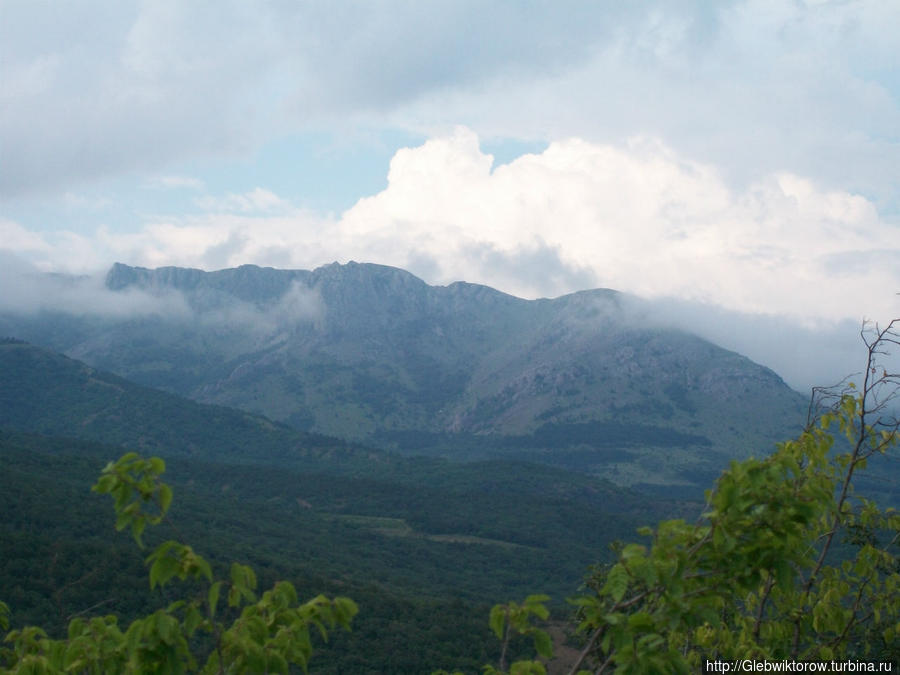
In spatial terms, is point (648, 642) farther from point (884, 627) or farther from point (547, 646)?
point (884, 627)

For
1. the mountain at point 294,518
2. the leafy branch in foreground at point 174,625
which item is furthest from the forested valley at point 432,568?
the mountain at point 294,518

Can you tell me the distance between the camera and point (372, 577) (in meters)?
73.1

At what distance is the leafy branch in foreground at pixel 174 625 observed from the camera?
5.77m

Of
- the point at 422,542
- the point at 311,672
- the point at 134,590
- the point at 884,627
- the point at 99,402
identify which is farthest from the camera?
the point at 99,402

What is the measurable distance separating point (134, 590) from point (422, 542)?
67340 mm

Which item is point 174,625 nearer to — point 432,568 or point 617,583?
point 617,583

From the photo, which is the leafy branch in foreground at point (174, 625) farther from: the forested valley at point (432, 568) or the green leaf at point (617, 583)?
the green leaf at point (617, 583)

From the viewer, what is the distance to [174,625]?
5668 mm

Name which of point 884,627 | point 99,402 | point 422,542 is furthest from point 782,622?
point 99,402

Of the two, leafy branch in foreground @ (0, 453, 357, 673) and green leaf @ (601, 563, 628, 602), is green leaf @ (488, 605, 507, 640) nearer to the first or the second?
green leaf @ (601, 563, 628, 602)

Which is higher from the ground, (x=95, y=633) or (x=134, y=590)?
(x=95, y=633)

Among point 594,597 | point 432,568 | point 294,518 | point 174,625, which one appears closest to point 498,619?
point 594,597

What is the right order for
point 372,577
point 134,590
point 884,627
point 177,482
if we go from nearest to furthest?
point 884,627, point 134,590, point 372,577, point 177,482

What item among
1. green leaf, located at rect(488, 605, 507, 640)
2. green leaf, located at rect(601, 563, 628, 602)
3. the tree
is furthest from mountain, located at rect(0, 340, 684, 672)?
green leaf, located at rect(601, 563, 628, 602)
